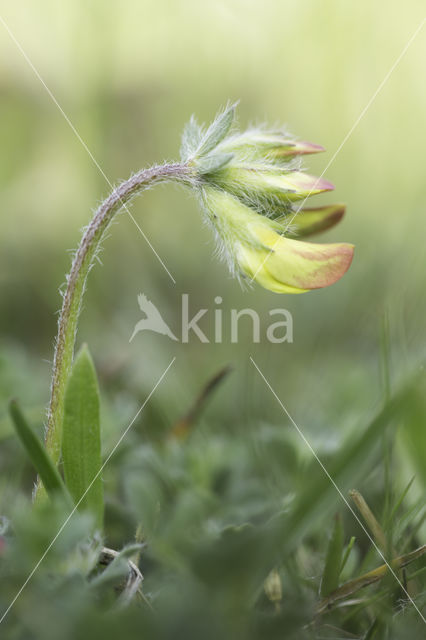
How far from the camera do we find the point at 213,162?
1.44 m

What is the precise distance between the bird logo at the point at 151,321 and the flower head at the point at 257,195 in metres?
1.33

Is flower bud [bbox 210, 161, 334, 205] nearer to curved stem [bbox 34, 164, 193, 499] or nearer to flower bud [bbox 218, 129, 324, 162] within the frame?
flower bud [bbox 218, 129, 324, 162]

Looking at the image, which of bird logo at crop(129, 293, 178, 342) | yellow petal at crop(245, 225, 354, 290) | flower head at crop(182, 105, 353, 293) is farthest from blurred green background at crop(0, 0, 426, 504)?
yellow petal at crop(245, 225, 354, 290)

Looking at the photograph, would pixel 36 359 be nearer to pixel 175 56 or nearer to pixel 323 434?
pixel 323 434

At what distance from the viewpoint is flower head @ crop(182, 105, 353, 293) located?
1.37 metres

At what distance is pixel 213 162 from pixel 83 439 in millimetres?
688

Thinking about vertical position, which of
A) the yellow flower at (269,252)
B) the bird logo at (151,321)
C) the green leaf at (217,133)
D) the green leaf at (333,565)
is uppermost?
the green leaf at (217,133)

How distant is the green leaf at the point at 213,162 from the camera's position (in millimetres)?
1422

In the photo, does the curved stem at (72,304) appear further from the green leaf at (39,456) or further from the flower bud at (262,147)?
the flower bud at (262,147)

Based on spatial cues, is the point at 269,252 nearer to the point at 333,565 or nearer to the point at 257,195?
the point at 257,195

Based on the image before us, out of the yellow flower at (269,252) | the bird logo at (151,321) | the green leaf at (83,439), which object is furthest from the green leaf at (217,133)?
the bird logo at (151,321)

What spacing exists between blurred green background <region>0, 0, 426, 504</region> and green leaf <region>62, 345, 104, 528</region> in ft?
3.03

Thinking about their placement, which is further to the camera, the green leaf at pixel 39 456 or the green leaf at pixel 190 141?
the green leaf at pixel 190 141

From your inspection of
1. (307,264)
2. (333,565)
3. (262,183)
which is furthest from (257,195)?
(333,565)
